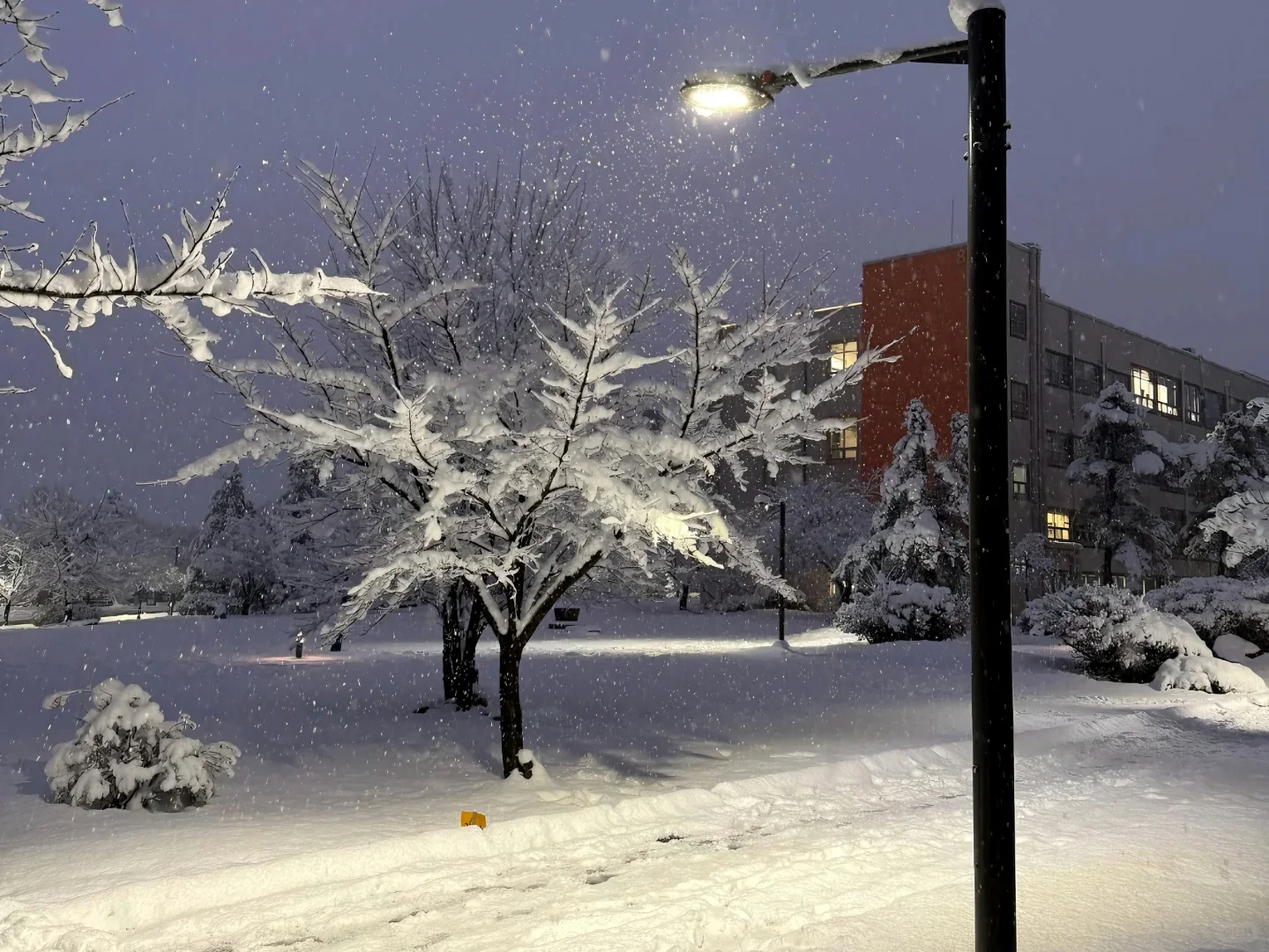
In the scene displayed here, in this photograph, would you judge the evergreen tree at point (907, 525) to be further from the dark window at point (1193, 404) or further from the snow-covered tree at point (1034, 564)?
the dark window at point (1193, 404)

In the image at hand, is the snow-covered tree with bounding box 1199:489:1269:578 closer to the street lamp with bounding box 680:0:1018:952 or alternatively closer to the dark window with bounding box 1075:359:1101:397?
the street lamp with bounding box 680:0:1018:952

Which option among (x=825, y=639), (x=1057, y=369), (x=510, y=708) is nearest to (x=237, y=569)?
(x=825, y=639)

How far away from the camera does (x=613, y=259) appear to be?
1648 centimetres

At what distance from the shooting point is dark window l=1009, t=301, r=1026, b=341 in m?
48.7

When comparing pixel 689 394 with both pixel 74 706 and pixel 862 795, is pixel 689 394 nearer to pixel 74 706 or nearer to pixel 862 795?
pixel 862 795

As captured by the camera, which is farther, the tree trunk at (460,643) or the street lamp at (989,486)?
the tree trunk at (460,643)

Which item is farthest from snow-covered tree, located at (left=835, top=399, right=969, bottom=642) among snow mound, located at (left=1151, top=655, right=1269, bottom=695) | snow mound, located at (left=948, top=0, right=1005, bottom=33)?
snow mound, located at (left=948, top=0, right=1005, bottom=33)

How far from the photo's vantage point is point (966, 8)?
4684 millimetres

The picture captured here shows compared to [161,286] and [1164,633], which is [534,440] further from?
[1164,633]

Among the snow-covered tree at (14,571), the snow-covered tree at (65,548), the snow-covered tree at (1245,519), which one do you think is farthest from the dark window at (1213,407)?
the snow-covered tree at (14,571)

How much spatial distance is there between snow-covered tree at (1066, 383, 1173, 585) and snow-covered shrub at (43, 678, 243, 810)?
41.5 meters

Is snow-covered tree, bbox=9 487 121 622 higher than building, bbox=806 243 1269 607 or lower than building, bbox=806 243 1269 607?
lower

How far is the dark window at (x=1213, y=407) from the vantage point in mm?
66500

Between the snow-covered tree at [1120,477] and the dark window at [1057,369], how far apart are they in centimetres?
675
